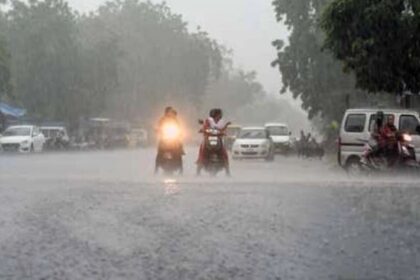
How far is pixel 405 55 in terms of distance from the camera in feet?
87.9

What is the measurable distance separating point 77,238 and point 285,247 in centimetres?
240

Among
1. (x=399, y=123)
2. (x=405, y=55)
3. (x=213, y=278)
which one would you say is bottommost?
(x=213, y=278)

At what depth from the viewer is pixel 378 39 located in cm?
2641

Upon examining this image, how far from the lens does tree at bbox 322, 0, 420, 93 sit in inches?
1021

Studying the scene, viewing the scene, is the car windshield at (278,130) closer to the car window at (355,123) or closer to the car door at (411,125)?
the car window at (355,123)

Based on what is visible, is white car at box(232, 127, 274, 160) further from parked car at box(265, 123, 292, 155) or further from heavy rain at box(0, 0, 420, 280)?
parked car at box(265, 123, 292, 155)

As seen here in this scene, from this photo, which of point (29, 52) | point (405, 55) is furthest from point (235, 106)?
point (405, 55)

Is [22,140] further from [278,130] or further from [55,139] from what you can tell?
[278,130]

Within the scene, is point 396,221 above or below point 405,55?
below

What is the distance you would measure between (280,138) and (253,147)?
1222 cm

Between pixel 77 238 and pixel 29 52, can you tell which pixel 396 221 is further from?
pixel 29 52

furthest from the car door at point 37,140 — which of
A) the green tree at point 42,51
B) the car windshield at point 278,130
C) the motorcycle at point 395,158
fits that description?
the motorcycle at point 395,158

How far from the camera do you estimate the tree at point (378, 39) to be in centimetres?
2592

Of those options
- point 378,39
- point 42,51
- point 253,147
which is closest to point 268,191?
point 378,39
